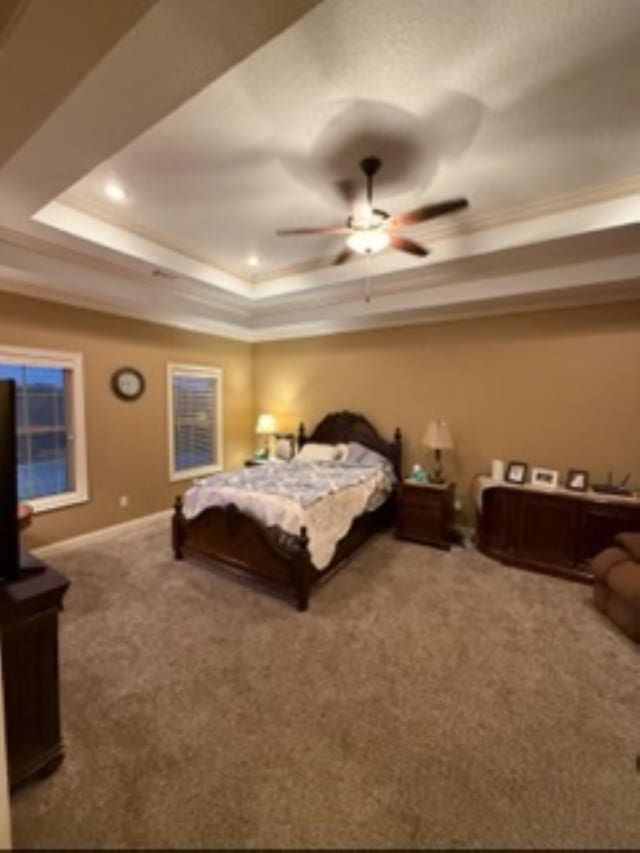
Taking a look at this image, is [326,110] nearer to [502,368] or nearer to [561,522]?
[502,368]

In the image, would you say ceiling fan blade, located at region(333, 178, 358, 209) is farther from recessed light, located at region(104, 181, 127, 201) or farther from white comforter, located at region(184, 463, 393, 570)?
white comforter, located at region(184, 463, 393, 570)

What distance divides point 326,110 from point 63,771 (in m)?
3.30

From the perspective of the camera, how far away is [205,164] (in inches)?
96.4

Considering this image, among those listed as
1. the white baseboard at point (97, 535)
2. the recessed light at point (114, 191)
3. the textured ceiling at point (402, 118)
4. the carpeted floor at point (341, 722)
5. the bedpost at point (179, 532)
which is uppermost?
the textured ceiling at point (402, 118)

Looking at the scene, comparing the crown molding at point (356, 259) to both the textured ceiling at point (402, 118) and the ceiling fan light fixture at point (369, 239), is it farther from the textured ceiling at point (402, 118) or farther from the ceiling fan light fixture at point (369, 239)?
the ceiling fan light fixture at point (369, 239)

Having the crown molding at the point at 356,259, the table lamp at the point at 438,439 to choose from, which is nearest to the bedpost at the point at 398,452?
the table lamp at the point at 438,439

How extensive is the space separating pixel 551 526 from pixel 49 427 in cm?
496

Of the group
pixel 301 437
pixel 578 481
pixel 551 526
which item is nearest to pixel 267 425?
pixel 301 437

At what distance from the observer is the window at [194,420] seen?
16.7 ft

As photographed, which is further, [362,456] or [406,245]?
[362,456]

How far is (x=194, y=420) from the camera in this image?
5.41 metres

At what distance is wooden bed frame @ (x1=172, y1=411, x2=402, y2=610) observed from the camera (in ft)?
9.53

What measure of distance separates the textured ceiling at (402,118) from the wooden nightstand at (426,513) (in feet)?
8.57

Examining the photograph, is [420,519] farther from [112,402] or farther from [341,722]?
[112,402]
